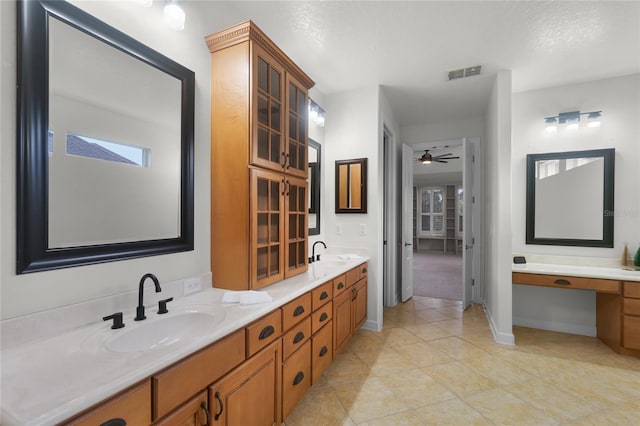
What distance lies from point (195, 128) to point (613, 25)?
323cm

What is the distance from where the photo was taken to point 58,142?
3.80 ft

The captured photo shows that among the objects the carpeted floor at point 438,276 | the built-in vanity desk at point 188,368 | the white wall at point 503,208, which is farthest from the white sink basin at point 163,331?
the carpeted floor at point 438,276

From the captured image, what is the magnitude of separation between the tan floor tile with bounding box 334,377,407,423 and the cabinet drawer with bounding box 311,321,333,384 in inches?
8.3

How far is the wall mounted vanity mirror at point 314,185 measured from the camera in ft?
10.6

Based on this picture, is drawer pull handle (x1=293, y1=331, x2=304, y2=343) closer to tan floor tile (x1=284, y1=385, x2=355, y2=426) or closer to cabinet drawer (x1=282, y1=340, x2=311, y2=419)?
cabinet drawer (x1=282, y1=340, x2=311, y2=419)

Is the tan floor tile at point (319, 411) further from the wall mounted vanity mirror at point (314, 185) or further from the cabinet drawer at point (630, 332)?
the cabinet drawer at point (630, 332)

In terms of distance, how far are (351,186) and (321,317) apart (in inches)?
65.6

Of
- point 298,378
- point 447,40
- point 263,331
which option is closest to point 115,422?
point 263,331

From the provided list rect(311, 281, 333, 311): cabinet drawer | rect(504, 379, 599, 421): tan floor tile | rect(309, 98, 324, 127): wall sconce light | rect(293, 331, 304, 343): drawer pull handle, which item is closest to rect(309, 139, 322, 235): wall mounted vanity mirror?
rect(309, 98, 324, 127): wall sconce light

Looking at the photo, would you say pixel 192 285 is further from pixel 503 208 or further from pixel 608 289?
pixel 608 289

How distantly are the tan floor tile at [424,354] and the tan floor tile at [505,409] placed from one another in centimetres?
48

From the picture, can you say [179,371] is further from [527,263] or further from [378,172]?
[527,263]

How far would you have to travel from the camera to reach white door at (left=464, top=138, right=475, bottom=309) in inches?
157

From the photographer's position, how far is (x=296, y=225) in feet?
7.66
